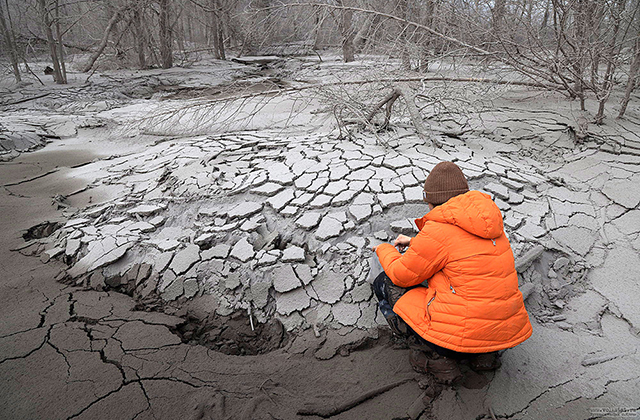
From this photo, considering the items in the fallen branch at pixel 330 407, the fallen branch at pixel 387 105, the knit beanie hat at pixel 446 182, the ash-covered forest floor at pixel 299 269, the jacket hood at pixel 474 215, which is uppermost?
the fallen branch at pixel 387 105

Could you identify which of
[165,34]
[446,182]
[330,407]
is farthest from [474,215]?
[165,34]

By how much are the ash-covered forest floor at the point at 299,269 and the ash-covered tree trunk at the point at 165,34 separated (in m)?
7.47

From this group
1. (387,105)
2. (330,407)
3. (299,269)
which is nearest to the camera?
(330,407)

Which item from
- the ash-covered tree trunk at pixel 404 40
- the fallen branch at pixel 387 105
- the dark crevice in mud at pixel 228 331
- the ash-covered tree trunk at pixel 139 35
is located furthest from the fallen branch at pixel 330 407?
the ash-covered tree trunk at pixel 139 35

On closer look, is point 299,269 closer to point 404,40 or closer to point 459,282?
point 459,282

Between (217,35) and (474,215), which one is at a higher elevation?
(217,35)

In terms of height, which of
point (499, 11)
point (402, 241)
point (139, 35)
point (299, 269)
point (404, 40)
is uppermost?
point (139, 35)

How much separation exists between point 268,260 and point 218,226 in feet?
1.87

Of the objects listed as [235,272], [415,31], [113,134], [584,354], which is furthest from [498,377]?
[113,134]

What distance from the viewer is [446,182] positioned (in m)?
1.63

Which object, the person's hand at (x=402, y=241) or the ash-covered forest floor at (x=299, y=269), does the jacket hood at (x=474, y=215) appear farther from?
the ash-covered forest floor at (x=299, y=269)

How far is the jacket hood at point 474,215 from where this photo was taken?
1461 mm

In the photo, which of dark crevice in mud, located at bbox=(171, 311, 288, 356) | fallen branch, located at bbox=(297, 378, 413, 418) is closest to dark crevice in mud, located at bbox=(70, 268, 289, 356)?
dark crevice in mud, located at bbox=(171, 311, 288, 356)

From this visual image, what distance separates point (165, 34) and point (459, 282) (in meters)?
11.4
